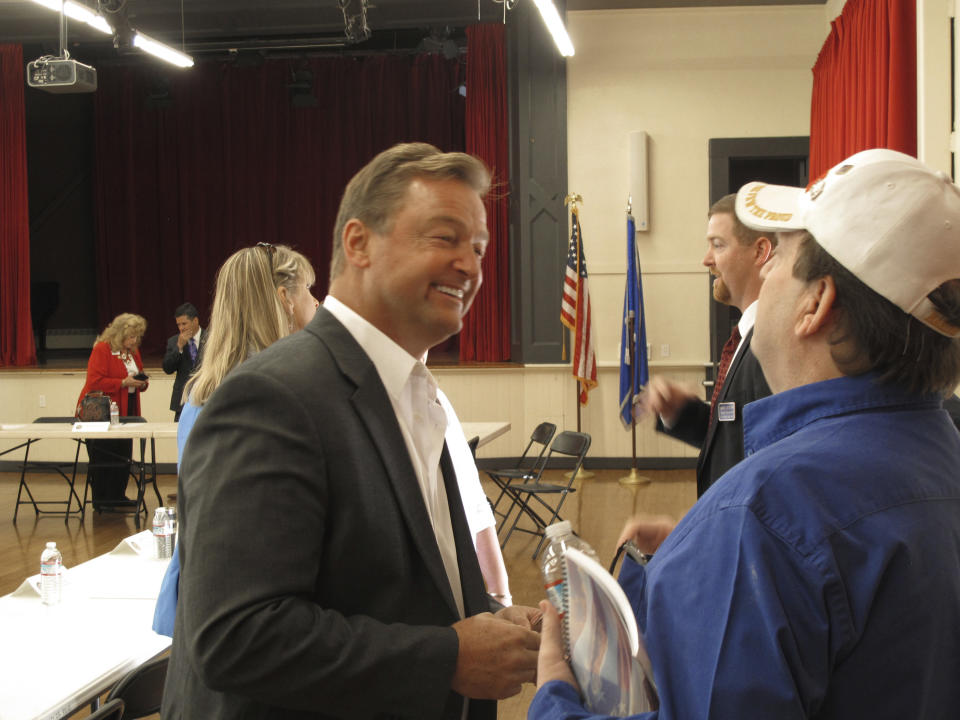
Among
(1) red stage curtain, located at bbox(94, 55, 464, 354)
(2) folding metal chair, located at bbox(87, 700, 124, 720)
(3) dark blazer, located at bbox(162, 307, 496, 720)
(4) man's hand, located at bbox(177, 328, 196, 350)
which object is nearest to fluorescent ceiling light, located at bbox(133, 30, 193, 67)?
(4) man's hand, located at bbox(177, 328, 196, 350)

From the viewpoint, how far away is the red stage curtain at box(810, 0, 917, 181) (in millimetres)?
5215

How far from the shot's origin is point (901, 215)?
0.91 m

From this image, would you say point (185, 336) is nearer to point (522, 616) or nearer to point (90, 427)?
point (90, 427)

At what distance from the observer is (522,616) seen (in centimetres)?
136

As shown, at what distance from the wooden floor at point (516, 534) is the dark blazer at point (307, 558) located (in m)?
3.62

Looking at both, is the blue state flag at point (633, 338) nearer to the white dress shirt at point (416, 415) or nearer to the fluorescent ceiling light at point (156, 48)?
the fluorescent ceiling light at point (156, 48)

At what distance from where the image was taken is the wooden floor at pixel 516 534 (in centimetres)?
538

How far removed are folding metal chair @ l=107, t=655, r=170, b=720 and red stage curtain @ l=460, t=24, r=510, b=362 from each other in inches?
292

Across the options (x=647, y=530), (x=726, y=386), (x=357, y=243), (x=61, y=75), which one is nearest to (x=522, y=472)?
(x=726, y=386)

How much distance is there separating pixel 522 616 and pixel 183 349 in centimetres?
711

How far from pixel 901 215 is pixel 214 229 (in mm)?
11810

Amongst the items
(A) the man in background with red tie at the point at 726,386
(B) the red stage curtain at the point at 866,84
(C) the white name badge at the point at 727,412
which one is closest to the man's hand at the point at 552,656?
(A) the man in background with red tie at the point at 726,386

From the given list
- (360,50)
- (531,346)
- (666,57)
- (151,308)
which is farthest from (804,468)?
(151,308)

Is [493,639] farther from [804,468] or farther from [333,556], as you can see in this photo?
[804,468]
